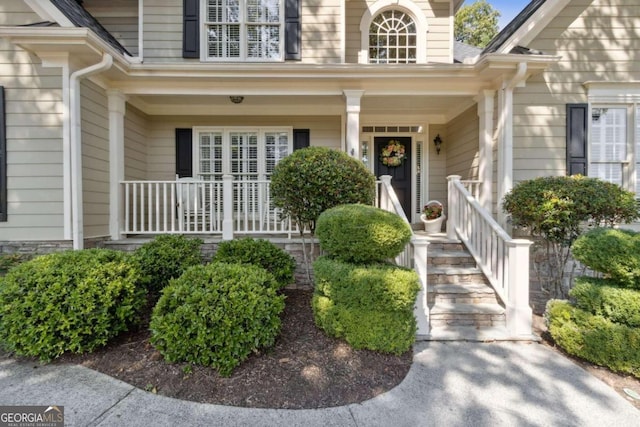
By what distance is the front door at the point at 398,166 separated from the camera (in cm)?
693

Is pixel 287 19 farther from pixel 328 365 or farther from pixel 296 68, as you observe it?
pixel 328 365

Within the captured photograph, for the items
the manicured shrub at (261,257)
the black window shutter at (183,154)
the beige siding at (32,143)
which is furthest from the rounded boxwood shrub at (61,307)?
the black window shutter at (183,154)

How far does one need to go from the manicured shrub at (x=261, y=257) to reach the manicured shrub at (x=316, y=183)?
536mm

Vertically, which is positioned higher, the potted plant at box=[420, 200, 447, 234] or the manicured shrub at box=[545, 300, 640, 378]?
the potted plant at box=[420, 200, 447, 234]

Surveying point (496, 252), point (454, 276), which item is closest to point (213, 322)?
point (454, 276)

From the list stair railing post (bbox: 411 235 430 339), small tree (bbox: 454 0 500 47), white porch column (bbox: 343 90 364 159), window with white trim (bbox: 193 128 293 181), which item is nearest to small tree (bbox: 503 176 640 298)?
stair railing post (bbox: 411 235 430 339)

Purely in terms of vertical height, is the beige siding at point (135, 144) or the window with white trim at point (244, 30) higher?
the window with white trim at point (244, 30)

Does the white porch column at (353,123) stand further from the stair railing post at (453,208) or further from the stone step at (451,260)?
the stone step at (451,260)

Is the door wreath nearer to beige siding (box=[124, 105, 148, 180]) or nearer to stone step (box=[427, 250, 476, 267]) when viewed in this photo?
stone step (box=[427, 250, 476, 267])

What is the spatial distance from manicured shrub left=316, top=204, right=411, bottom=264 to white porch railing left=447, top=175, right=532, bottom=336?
4.64 feet

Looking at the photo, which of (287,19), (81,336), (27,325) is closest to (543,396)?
(81,336)

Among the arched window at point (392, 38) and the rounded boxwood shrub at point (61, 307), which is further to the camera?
the arched window at point (392, 38)

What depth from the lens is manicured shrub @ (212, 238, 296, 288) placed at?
161 inches

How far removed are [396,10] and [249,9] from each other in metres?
2.81
